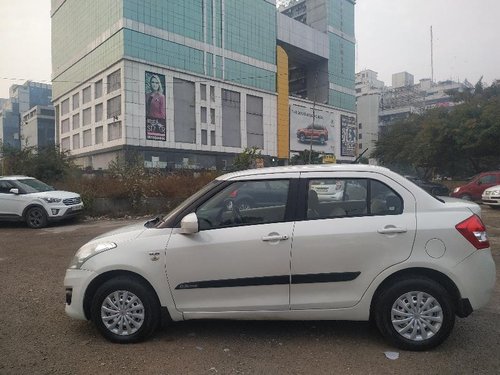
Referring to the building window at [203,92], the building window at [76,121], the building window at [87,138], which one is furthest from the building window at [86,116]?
the building window at [203,92]

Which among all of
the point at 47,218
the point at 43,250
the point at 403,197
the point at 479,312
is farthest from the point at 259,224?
the point at 47,218

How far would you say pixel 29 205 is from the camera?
40.8ft

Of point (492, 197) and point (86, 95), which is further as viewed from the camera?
point (86, 95)

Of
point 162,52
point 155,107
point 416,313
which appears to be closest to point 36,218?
point 416,313

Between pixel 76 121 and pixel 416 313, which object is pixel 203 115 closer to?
pixel 76 121

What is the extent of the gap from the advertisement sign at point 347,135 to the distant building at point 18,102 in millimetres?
71212

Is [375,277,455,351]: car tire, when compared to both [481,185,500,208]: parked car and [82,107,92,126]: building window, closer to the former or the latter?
[481,185,500,208]: parked car

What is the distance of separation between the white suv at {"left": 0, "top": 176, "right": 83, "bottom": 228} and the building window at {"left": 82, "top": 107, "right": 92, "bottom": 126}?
156 ft

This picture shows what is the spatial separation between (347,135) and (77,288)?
79.6 meters

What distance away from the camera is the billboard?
49.8 m

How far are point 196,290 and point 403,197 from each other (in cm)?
209

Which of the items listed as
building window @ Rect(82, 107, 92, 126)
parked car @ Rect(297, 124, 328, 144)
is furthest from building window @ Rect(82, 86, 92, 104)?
parked car @ Rect(297, 124, 328, 144)

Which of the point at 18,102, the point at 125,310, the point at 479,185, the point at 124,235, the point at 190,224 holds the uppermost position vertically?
the point at 18,102

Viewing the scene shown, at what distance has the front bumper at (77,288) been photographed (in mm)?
3934
